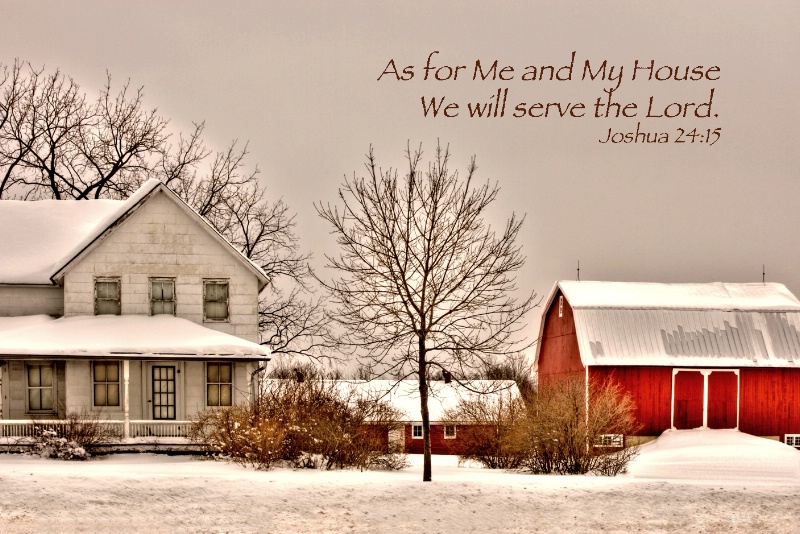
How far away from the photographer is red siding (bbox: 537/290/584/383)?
39.2 metres

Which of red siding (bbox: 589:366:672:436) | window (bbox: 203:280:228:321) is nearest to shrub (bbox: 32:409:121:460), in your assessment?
window (bbox: 203:280:228:321)

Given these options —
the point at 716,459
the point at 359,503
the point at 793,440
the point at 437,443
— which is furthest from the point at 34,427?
the point at 793,440

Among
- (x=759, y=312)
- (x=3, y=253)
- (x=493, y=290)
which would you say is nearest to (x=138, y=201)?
(x=3, y=253)

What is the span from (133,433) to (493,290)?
36.2 feet

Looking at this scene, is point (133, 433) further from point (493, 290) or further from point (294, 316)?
point (294, 316)

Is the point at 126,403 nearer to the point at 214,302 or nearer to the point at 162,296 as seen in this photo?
the point at 162,296

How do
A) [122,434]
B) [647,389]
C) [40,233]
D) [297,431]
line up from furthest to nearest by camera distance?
[647,389], [40,233], [122,434], [297,431]

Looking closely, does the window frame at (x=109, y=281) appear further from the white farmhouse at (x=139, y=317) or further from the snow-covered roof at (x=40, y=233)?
the snow-covered roof at (x=40, y=233)

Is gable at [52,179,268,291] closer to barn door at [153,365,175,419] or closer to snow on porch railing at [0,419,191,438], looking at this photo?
barn door at [153,365,175,419]

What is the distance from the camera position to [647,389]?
36500mm

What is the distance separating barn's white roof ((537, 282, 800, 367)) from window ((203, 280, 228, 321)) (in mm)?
14311

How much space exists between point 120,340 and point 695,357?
2171 centimetres

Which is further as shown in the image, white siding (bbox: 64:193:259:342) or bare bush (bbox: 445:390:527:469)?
bare bush (bbox: 445:390:527:469)

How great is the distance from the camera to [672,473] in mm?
28062
